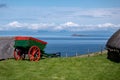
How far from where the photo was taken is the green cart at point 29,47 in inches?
1227

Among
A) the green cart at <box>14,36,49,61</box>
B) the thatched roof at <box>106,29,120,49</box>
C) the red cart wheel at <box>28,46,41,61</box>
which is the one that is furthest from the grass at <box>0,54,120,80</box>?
the green cart at <box>14,36,49,61</box>

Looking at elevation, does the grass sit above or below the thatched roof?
below

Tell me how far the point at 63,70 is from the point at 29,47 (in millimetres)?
6435

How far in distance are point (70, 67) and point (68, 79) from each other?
3945 mm

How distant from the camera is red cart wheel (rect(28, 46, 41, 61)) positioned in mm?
31656

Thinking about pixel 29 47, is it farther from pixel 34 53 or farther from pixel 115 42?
pixel 115 42

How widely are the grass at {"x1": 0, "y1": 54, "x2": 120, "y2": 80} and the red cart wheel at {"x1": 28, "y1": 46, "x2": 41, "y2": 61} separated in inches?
75.8

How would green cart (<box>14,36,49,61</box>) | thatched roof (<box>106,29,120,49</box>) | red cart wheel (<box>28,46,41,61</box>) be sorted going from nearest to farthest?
thatched roof (<box>106,29,120,49</box>), green cart (<box>14,36,49,61</box>), red cart wheel (<box>28,46,41,61</box>)

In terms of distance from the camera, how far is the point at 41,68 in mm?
27406

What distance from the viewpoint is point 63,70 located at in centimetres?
2650

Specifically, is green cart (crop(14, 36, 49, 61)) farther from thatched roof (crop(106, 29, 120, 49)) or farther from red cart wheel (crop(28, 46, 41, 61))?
thatched roof (crop(106, 29, 120, 49))

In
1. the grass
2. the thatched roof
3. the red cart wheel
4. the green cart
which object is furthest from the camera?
the red cart wheel

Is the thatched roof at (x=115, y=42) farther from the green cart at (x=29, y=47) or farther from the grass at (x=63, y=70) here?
the green cart at (x=29, y=47)

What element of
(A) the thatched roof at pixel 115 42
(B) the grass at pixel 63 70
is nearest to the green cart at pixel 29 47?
(B) the grass at pixel 63 70
